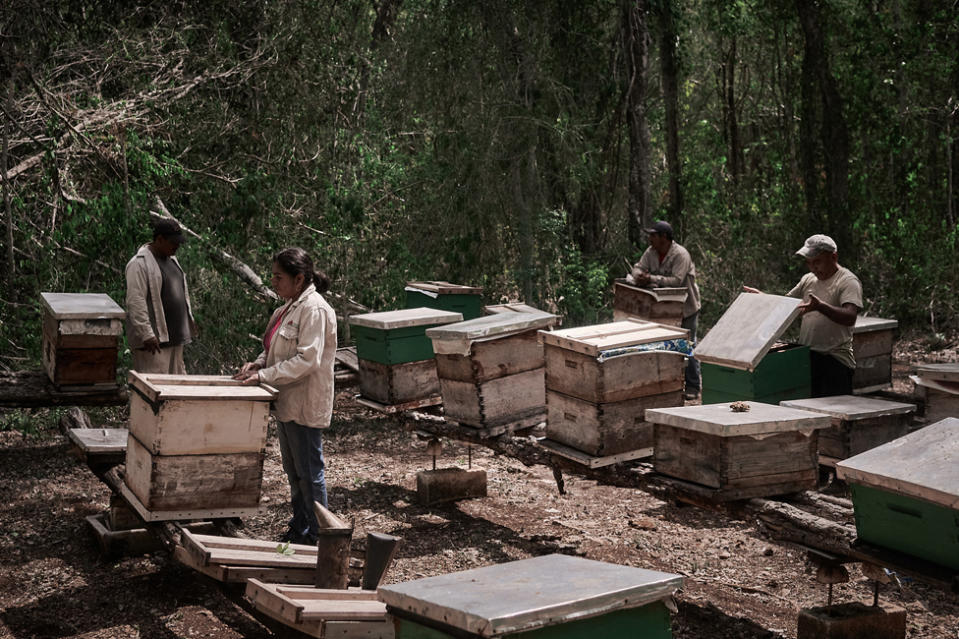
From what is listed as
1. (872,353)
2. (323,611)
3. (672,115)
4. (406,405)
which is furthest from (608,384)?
(672,115)

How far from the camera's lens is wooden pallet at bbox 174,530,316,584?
5.04 meters

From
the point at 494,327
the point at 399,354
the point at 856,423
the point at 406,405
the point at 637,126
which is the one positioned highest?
the point at 637,126

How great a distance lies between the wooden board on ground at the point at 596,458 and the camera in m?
6.09

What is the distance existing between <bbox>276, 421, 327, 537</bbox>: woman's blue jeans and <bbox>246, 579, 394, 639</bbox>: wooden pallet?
1.43 metres

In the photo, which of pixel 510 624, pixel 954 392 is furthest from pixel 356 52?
pixel 510 624

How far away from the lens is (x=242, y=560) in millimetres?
5121

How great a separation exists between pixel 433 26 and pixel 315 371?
830 centimetres

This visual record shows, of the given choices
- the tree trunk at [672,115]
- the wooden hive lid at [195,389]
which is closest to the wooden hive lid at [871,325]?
the wooden hive lid at [195,389]

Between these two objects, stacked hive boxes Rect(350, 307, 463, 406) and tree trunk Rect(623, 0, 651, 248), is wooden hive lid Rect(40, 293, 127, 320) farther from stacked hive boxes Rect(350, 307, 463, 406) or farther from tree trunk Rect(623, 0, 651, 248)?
tree trunk Rect(623, 0, 651, 248)

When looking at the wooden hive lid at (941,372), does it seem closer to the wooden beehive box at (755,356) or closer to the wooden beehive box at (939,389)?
the wooden beehive box at (939,389)

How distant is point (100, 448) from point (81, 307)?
4.84ft

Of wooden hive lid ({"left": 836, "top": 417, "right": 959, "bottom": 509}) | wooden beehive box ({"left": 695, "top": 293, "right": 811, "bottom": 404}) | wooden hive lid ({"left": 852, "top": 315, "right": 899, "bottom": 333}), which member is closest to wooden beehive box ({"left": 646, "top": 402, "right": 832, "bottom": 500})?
wooden hive lid ({"left": 836, "top": 417, "right": 959, "bottom": 509})

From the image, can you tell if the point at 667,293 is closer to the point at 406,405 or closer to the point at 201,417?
the point at 406,405

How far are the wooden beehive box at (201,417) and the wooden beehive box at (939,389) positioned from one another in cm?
458
